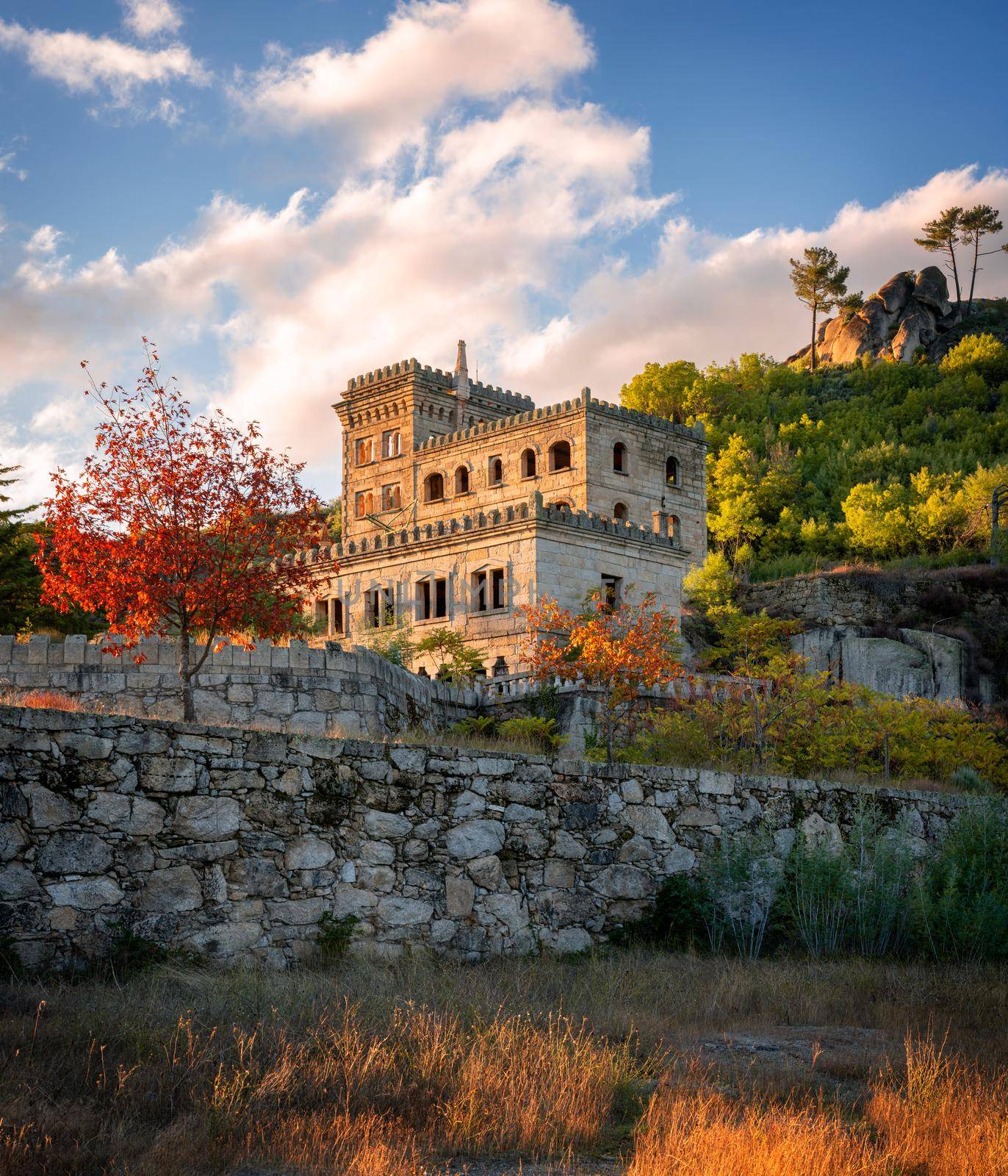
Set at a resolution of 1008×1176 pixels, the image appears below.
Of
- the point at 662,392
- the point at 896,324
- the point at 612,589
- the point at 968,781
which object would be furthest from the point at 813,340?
the point at 968,781

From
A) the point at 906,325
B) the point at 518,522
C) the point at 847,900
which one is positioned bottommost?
the point at 847,900

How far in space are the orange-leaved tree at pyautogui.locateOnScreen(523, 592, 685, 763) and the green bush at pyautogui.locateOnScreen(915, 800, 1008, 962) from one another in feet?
23.9

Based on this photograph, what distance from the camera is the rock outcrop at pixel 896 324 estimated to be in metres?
86.0

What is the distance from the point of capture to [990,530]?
4731 cm

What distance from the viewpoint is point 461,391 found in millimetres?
56031

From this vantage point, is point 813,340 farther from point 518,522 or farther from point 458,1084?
point 458,1084

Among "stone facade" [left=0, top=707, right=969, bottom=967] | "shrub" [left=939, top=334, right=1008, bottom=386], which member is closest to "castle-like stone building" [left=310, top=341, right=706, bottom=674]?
"stone facade" [left=0, top=707, right=969, bottom=967]

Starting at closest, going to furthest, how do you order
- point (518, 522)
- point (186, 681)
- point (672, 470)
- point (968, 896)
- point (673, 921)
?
point (673, 921) → point (968, 896) → point (186, 681) → point (518, 522) → point (672, 470)

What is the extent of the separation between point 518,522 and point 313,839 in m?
24.0

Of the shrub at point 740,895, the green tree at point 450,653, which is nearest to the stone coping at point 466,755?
the shrub at point 740,895

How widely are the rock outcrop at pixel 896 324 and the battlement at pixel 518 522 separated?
54.7 m

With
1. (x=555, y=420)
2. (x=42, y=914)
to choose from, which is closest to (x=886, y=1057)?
(x=42, y=914)

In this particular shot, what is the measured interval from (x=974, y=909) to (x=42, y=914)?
8950 mm

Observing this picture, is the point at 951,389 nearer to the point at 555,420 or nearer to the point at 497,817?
the point at 555,420
